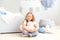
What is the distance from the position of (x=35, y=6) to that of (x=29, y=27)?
43 centimetres

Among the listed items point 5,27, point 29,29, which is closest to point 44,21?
point 29,29

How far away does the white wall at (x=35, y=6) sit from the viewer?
160 centimetres

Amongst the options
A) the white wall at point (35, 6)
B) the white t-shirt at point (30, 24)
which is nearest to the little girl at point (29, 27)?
the white t-shirt at point (30, 24)

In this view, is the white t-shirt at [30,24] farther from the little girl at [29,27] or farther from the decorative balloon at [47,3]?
the decorative balloon at [47,3]

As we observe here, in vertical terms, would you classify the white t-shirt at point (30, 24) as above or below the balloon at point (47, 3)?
below

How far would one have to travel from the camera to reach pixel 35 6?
167 cm

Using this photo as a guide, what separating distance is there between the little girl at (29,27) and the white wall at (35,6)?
0.83 ft

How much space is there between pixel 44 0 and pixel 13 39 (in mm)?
743

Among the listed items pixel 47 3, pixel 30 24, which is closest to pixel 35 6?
pixel 47 3

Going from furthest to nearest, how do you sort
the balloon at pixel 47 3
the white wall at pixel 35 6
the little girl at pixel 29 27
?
the balloon at pixel 47 3 < the white wall at pixel 35 6 < the little girl at pixel 29 27

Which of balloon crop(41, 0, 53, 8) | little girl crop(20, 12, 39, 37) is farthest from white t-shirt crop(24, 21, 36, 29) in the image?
balloon crop(41, 0, 53, 8)

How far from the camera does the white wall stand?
1597mm

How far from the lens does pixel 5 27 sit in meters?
1.46

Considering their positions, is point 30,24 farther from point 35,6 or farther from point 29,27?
point 35,6
